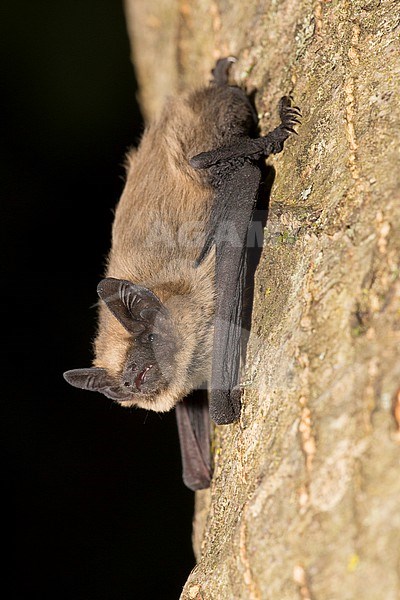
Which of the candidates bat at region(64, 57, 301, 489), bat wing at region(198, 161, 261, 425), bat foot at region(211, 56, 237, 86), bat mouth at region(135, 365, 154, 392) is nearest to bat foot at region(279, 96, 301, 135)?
bat at region(64, 57, 301, 489)

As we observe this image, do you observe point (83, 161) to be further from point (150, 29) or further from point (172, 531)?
point (172, 531)

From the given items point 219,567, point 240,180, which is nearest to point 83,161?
point 240,180

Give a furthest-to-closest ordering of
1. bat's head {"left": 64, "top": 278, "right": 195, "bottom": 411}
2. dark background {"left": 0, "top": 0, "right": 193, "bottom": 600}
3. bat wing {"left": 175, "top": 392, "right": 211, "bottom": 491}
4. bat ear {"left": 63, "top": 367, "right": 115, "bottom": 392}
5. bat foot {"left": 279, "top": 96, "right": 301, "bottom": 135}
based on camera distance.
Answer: dark background {"left": 0, "top": 0, "right": 193, "bottom": 600}
bat wing {"left": 175, "top": 392, "right": 211, "bottom": 491}
bat ear {"left": 63, "top": 367, "right": 115, "bottom": 392}
bat's head {"left": 64, "top": 278, "right": 195, "bottom": 411}
bat foot {"left": 279, "top": 96, "right": 301, "bottom": 135}

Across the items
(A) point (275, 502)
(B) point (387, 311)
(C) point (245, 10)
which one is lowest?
(A) point (275, 502)

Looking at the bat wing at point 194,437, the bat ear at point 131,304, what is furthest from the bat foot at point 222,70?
the bat wing at point 194,437

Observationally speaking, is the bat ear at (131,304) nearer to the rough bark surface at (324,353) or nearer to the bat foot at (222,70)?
the rough bark surface at (324,353)

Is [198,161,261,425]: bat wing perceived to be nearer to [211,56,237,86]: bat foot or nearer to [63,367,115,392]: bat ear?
[63,367,115,392]: bat ear
